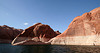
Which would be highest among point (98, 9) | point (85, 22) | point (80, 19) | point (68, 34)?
point (98, 9)

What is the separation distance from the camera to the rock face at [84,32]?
3888 cm

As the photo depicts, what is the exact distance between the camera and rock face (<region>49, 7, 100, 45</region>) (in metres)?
38.9

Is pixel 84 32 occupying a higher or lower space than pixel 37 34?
lower

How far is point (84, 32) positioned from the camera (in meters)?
44.3

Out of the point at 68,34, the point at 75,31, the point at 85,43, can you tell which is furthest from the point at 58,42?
the point at 85,43

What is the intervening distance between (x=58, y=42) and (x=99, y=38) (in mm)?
24458

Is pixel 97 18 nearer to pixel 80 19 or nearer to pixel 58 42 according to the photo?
pixel 80 19

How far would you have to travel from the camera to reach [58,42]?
50.6 m

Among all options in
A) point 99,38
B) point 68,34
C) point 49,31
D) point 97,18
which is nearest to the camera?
point 99,38

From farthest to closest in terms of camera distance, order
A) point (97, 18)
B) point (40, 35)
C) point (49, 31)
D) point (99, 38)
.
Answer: point (49, 31) → point (40, 35) → point (97, 18) → point (99, 38)

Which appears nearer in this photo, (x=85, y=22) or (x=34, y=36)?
(x=85, y=22)

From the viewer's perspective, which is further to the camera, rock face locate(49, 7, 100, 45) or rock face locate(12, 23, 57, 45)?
rock face locate(12, 23, 57, 45)

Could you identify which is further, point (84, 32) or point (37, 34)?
point (37, 34)

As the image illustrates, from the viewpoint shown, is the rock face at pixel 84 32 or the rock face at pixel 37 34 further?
the rock face at pixel 37 34
